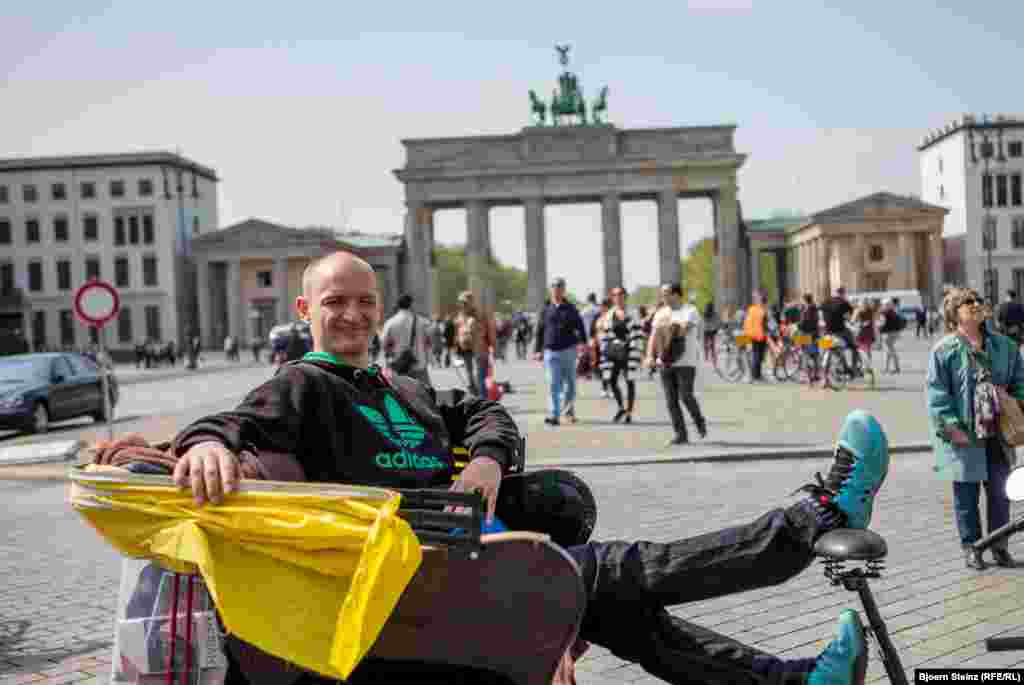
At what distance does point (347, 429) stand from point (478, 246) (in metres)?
73.2

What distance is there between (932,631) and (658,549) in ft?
7.70

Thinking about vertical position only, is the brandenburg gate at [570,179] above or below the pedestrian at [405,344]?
above

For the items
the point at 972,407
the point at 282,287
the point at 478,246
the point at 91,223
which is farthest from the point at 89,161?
the point at 972,407

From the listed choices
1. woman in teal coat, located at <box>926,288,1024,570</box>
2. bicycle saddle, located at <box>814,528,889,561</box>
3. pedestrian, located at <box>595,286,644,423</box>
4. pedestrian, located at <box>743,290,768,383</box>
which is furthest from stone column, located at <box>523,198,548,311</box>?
bicycle saddle, located at <box>814,528,889,561</box>

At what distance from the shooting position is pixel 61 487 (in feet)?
38.5

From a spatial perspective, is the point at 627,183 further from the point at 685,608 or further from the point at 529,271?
the point at 685,608

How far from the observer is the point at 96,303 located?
16.6m

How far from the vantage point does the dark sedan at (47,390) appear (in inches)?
768

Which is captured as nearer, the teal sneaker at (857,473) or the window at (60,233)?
the teal sneaker at (857,473)

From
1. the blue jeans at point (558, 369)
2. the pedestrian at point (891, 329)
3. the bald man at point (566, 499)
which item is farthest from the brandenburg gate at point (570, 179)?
the bald man at point (566, 499)

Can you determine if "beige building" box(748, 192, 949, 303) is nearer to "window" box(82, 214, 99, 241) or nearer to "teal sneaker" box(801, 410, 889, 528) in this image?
"window" box(82, 214, 99, 241)

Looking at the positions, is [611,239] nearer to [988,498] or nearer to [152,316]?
[152,316]

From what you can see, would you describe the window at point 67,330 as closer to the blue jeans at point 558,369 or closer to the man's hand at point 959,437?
the blue jeans at point 558,369

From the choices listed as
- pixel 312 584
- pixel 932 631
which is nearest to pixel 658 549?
pixel 312 584
